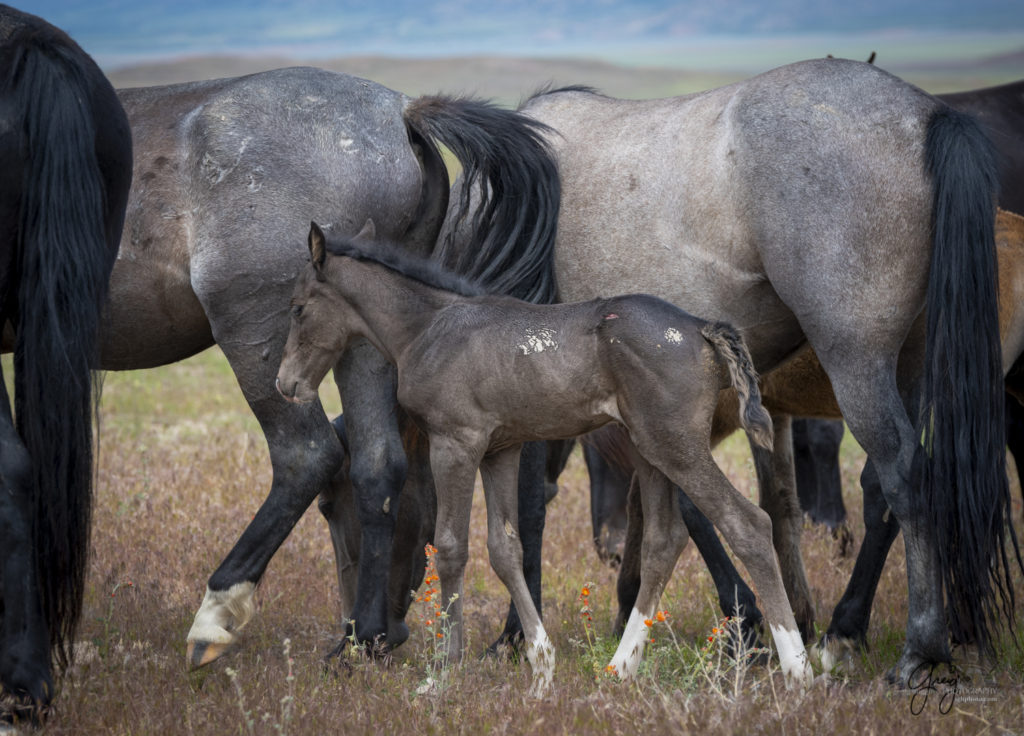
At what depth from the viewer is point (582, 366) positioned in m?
3.61

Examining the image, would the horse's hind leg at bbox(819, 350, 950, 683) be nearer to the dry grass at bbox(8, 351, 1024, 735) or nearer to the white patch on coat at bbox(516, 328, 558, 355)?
the dry grass at bbox(8, 351, 1024, 735)

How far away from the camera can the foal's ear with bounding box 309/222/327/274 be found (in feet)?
12.6

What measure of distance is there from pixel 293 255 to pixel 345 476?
1.25 m

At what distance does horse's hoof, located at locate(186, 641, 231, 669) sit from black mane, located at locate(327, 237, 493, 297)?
156 cm

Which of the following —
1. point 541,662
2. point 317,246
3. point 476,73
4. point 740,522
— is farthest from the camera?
point 476,73

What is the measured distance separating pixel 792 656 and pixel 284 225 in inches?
93.1

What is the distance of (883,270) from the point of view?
12.5ft

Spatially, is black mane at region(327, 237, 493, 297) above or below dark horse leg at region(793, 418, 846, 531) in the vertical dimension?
above

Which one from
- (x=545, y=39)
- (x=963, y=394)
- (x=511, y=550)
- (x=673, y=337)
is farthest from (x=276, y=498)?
(x=545, y=39)

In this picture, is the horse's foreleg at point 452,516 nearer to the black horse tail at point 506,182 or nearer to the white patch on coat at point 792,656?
the black horse tail at point 506,182

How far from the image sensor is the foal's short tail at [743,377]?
344 cm

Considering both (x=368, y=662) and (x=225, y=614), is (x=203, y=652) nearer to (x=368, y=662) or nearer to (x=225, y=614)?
(x=225, y=614)

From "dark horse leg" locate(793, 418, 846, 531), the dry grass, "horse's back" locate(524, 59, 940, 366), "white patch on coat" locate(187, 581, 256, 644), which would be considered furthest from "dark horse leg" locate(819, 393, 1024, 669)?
"dark horse leg" locate(793, 418, 846, 531)

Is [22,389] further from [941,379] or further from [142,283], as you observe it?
[941,379]
